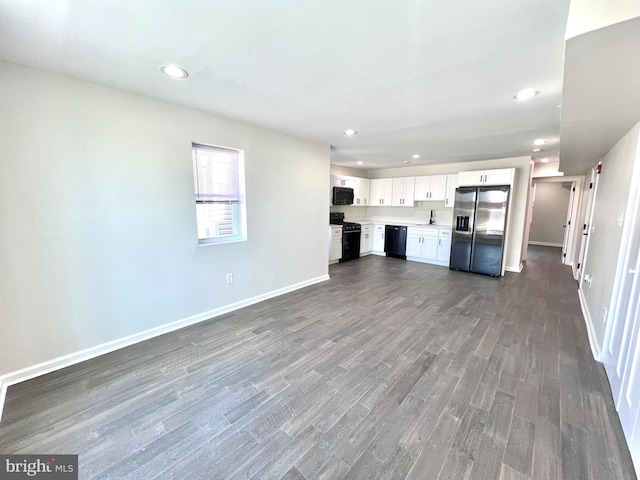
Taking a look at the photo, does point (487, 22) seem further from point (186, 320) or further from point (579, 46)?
point (186, 320)

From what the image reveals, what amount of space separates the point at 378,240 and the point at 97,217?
606cm

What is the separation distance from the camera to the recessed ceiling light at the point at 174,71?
196 centimetres

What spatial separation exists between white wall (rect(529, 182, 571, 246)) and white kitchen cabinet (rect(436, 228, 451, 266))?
4.94 m

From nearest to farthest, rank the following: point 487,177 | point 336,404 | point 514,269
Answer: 1. point 336,404
2. point 487,177
3. point 514,269

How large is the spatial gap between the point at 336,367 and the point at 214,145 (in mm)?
2746

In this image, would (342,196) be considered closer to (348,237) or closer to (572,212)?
(348,237)

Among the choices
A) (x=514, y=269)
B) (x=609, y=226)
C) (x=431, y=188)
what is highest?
(x=431, y=188)

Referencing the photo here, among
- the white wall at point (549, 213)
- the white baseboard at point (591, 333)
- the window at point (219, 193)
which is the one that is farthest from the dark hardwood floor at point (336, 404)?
the white wall at point (549, 213)

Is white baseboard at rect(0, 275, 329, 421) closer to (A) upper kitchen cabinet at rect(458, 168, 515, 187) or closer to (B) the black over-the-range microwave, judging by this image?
(B) the black over-the-range microwave

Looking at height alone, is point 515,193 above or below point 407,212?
above

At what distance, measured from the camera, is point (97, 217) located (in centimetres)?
237

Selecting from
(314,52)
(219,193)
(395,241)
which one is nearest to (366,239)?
(395,241)

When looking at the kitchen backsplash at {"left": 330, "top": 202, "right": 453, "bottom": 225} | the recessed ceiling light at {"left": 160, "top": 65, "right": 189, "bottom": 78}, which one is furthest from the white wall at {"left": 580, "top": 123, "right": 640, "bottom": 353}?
the recessed ceiling light at {"left": 160, "top": 65, "right": 189, "bottom": 78}

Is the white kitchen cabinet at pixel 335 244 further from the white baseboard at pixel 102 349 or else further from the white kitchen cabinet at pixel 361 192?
the white baseboard at pixel 102 349
